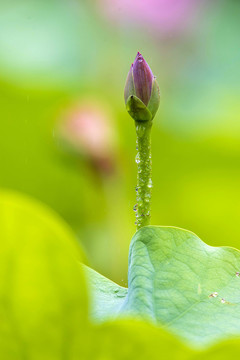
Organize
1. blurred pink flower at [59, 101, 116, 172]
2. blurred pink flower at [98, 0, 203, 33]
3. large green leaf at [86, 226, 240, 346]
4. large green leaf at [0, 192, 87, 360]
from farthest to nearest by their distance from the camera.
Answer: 1. blurred pink flower at [98, 0, 203, 33]
2. blurred pink flower at [59, 101, 116, 172]
3. large green leaf at [86, 226, 240, 346]
4. large green leaf at [0, 192, 87, 360]

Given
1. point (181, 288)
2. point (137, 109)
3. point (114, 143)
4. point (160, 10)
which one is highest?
point (160, 10)

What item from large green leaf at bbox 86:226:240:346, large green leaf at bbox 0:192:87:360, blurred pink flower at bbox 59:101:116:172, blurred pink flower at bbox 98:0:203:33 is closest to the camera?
large green leaf at bbox 0:192:87:360

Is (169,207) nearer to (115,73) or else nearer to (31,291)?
(115,73)

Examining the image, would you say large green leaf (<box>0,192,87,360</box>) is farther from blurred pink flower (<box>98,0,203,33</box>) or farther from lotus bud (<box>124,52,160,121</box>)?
blurred pink flower (<box>98,0,203,33</box>)

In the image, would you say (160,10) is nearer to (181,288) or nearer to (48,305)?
(181,288)

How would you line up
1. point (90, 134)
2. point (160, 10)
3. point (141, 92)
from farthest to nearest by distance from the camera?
point (160, 10)
point (90, 134)
point (141, 92)

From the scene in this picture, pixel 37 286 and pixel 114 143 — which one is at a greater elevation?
pixel 114 143

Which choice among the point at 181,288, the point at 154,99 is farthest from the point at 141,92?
the point at 181,288

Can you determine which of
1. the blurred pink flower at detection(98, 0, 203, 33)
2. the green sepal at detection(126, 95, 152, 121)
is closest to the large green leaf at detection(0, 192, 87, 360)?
the green sepal at detection(126, 95, 152, 121)
